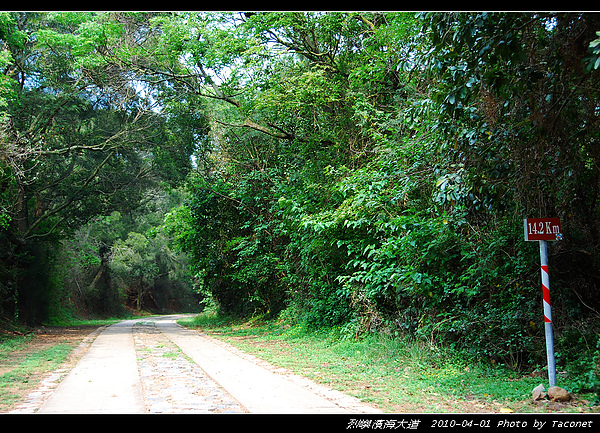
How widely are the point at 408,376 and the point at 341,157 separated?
21.0ft

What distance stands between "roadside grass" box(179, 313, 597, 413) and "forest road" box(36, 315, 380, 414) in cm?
47

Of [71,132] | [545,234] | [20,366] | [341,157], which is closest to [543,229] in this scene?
[545,234]

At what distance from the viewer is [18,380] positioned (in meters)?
6.98

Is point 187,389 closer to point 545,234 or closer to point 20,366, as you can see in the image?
point 20,366

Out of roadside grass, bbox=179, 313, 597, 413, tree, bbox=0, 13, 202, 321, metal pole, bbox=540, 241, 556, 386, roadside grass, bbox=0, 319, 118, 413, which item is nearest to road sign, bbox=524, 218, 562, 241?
metal pole, bbox=540, 241, 556, 386

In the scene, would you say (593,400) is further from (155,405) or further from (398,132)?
(398,132)

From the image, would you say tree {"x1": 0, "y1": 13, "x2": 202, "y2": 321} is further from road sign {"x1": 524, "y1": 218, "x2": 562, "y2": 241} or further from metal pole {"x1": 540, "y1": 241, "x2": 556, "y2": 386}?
metal pole {"x1": 540, "y1": 241, "x2": 556, "y2": 386}

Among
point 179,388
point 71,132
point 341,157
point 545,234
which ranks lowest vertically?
point 179,388

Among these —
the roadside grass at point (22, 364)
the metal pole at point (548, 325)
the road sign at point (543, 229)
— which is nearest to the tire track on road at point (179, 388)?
the roadside grass at point (22, 364)

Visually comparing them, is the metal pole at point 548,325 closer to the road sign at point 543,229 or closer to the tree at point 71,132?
the road sign at point 543,229

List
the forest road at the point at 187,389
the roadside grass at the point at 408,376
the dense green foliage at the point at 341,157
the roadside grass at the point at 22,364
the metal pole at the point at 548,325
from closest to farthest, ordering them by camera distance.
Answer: the forest road at the point at 187,389, the roadside grass at the point at 408,376, the metal pole at the point at 548,325, the roadside grass at the point at 22,364, the dense green foliage at the point at 341,157

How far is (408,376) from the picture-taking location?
691cm

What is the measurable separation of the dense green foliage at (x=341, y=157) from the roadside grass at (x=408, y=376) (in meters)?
0.42

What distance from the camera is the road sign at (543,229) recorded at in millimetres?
5609
